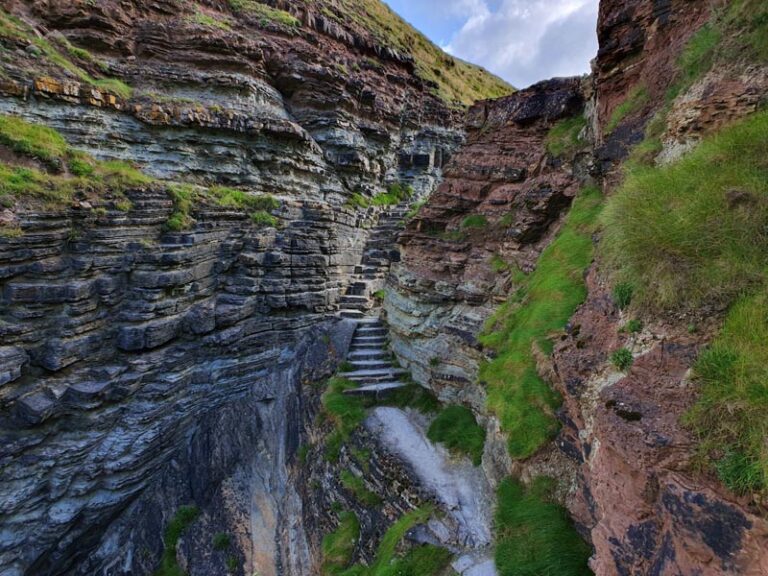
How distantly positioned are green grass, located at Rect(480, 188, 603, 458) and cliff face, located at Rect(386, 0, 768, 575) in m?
0.18

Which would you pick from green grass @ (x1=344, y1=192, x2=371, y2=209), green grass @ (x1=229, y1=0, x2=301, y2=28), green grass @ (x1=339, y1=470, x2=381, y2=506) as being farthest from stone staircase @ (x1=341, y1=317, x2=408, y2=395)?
green grass @ (x1=229, y1=0, x2=301, y2=28)

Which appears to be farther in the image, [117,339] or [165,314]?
[165,314]

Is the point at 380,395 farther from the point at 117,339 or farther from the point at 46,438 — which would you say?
the point at 46,438

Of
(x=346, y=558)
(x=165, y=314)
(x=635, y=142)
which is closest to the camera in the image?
(x=635, y=142)

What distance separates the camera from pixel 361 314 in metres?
15.8

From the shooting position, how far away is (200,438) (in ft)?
41.4

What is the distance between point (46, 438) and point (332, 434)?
7.76 meters

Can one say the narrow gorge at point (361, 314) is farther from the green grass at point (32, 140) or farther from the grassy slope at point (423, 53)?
the grassy slope at point (423, 53)

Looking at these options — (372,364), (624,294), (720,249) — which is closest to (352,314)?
(372,364)

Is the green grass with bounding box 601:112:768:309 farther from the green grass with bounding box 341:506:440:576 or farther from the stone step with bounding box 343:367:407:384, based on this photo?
the stone step with bounding box 343:367:407:384

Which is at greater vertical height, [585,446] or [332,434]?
[585,446]

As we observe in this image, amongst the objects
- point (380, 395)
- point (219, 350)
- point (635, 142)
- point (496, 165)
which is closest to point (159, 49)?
point (219, 350)

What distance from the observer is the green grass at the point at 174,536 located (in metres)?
10.9

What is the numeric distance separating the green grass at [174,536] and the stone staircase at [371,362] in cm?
651
